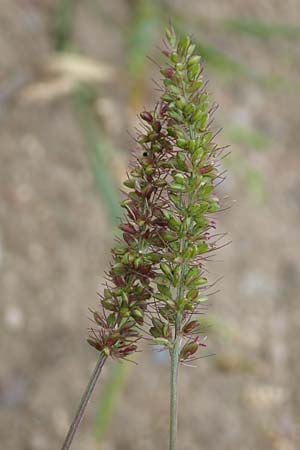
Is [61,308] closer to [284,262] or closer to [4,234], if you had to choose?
[4,234]

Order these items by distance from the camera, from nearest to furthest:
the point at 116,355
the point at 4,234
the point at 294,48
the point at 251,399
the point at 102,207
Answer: the point at 116,355 → the point at 251,399 → the point at 4,234 → the point at 102,207 → the point at 294,48

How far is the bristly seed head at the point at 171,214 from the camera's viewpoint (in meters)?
0.81

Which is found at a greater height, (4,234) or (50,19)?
(50,19)

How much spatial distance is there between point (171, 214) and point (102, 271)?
1.63m

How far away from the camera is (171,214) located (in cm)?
84

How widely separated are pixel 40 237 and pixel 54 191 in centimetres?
19

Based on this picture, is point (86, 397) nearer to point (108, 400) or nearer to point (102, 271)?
A: point (108, 400)

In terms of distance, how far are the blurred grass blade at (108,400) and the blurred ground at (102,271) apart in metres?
0.08

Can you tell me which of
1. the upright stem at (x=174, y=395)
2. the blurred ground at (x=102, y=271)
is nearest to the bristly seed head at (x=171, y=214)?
the upright stem at (x=174, y=395)

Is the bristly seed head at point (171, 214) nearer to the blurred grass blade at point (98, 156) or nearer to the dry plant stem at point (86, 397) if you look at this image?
the dry plant stem at point (86, 397)

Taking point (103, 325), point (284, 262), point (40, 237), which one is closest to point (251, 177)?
point (284, 262)

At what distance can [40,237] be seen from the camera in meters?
2.47

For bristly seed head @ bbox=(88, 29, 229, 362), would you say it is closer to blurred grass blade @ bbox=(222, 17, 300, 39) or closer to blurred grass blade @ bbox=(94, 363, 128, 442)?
blurred grass blade @ bbox=(94, 363, 128, 442)

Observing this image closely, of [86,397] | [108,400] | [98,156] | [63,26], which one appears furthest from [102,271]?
[86,397]
